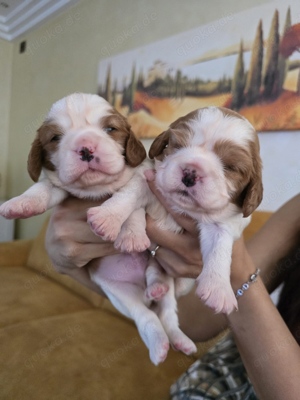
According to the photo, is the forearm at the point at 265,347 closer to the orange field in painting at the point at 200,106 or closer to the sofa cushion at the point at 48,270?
the orange field in painting at the point at 200,106

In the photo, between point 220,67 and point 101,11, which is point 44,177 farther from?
point 101,11

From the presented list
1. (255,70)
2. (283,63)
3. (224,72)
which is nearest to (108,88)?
(224,72)

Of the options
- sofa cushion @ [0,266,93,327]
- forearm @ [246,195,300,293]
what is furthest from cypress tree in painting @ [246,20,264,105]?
sofa cushion @ [0,266,93,327]

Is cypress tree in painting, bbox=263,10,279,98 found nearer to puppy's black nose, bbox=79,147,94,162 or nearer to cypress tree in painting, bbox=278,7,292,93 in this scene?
cypress tree in painting, bbox=278,7,292,93

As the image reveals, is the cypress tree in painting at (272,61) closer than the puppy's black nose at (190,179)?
No

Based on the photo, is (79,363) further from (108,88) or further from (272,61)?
(108,88)

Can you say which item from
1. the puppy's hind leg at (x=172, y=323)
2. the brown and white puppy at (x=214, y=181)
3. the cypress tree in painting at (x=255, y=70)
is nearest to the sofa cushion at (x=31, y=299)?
the puppy's hind leg at (x=172, y=323)

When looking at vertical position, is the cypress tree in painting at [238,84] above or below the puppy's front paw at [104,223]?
above
